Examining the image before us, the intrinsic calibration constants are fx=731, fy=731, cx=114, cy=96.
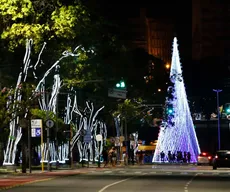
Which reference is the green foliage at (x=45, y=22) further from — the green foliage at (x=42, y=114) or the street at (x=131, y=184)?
the green foliage at (x=42, y=114)

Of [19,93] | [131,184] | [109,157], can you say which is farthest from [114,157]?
[131,184]

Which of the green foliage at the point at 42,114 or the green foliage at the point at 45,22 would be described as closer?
the green foliage at the point at 45,22

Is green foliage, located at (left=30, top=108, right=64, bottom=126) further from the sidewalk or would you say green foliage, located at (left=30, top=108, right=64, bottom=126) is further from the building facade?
the building facade

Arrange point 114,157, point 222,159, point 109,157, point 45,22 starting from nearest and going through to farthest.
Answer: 1. point 45,22
2. point 222,159
3. point 114,157
4. point 109,157

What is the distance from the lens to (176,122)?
83.6m

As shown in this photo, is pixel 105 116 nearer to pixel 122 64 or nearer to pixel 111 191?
pixel 122 64

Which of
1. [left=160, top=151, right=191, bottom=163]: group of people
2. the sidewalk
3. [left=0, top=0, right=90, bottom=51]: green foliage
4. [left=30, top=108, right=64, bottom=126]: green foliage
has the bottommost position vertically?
the sidewalk

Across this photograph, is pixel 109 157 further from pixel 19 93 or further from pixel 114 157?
pixel 19 93

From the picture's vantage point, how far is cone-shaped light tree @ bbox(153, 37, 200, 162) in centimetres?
7625

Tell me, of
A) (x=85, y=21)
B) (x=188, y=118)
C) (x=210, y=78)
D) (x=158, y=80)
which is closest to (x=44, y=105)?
(x=158, y=80)

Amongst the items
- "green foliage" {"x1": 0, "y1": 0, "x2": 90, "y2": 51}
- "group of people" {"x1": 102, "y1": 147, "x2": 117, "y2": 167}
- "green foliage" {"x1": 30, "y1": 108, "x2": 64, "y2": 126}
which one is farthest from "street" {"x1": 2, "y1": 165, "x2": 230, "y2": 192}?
"group of people" {"x1": 102, "y1": 147, "x2": 117, "y2": 167}

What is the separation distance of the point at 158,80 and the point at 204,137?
63.9m

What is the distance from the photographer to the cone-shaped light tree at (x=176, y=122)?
76250mm

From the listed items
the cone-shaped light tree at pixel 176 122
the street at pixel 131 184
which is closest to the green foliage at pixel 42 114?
the street at pixel 131 184
